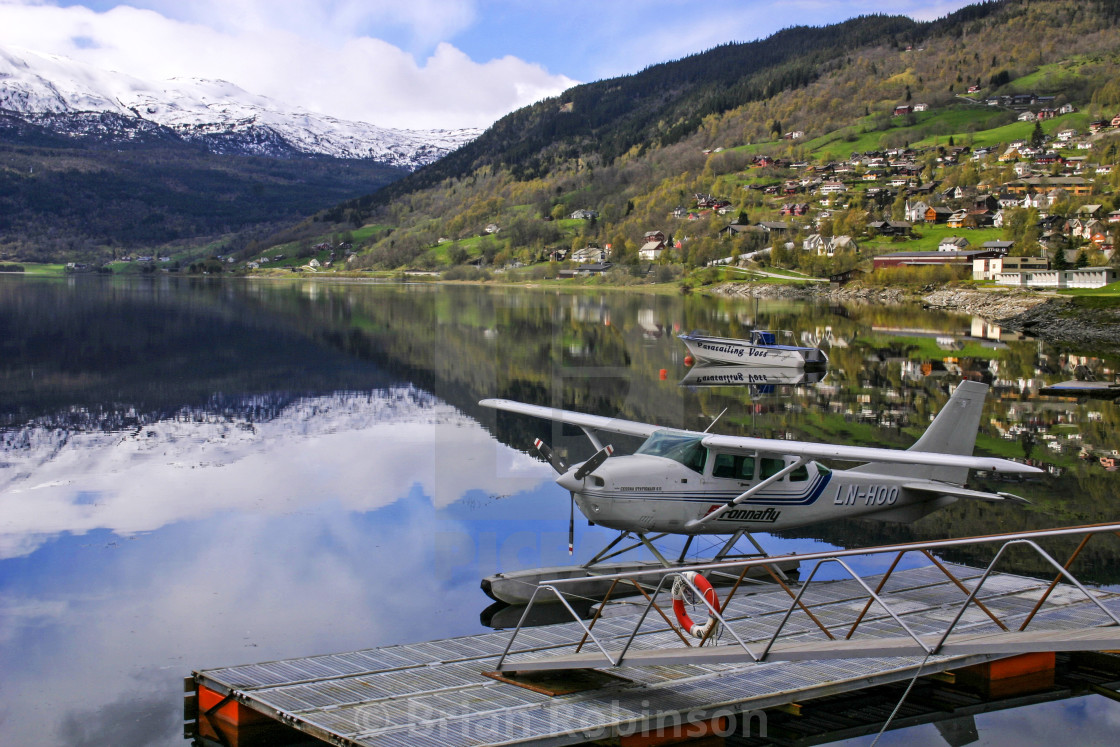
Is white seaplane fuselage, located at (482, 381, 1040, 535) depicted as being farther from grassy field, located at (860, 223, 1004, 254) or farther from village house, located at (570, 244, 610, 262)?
village house, located at (570, 244, 610, 262)

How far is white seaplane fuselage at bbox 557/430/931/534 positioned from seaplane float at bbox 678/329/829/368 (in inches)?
1184

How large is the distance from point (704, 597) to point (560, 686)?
1.70m

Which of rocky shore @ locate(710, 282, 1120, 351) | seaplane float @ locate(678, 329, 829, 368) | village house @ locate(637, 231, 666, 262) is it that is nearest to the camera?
seaplane float @ locate(678, 329, 829, 368)

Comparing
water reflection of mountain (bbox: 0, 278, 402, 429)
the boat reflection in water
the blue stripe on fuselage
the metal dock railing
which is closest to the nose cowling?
the blue stripe on fuselage

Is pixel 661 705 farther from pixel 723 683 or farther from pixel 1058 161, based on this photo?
pixel 1058 161

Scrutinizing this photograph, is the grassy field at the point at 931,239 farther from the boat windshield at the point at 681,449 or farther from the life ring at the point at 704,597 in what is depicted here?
the life ring at the point at 704,597

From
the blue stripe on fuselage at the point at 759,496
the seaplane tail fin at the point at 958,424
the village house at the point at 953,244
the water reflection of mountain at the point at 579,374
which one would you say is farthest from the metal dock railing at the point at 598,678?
the village house at the point at 953,244

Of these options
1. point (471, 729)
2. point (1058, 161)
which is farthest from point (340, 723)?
point (1058, 161)

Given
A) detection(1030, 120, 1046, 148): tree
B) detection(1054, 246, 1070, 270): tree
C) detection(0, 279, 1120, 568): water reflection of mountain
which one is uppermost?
detection(1030, 120, 1046, 148): tree

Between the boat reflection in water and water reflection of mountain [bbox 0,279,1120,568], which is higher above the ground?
water reflection of mountain [bbox 0,279,1120,568]

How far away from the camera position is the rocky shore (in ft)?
198

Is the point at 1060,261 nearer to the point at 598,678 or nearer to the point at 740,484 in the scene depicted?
the point at 740,484

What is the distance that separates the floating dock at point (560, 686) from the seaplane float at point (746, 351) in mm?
32079

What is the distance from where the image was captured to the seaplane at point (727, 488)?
12203mm
